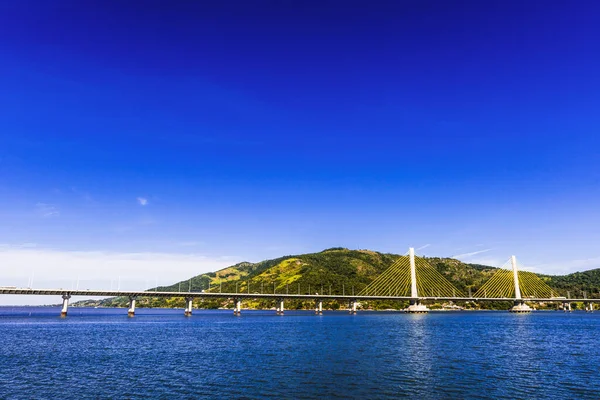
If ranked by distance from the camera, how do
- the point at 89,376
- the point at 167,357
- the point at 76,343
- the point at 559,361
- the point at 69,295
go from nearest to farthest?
the point at 89,376, the point at 559,361, the point at 167,357, the point at 76,343, the point at 69,295

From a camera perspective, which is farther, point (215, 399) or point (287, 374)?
point (287, 374)

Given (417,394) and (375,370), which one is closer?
(417,394)

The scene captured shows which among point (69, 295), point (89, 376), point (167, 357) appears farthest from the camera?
point (69, 295)

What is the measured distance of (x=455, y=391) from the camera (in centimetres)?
3344

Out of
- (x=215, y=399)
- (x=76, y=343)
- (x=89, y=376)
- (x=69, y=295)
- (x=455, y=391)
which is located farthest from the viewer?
(x=69, y=295)

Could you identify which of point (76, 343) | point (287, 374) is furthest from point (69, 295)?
point (287, 374)

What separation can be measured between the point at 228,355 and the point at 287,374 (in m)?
18.0

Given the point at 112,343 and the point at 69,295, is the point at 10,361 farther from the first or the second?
the point at 69,295

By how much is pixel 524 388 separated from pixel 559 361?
2068cm

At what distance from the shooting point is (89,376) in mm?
40469

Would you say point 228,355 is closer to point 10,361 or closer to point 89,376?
point 89,376

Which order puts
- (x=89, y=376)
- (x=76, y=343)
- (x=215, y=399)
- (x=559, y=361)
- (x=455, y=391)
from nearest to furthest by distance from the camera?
1. (x=215, y=399)
2. (x=455, y=391)
3. (x=89, y=376)
4. (x=559, y=361)
5. (x=76, y=343)

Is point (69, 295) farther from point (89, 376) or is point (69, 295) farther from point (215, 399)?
point (215, 399)

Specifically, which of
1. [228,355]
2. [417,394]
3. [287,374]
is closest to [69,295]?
[228,355]
